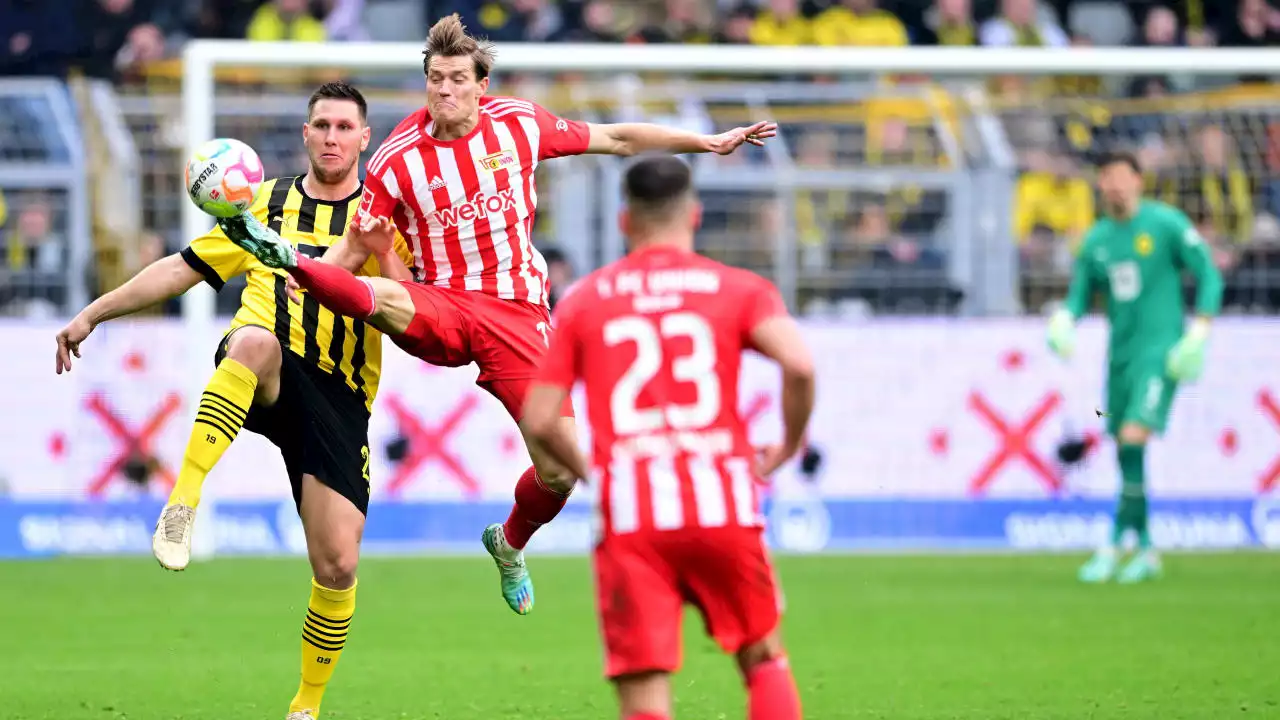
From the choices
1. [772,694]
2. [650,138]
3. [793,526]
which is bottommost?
[793,526]

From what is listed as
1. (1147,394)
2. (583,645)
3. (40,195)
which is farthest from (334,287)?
(40,195)

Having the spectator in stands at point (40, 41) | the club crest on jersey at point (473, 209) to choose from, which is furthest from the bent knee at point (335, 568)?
the spectator in stands at point (40, 41)

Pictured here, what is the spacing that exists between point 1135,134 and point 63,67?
373 inches

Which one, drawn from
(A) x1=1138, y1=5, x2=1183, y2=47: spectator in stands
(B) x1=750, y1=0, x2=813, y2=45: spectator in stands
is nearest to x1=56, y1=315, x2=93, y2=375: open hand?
(B) x1=750, y1=0, x2=813, y2=45: spectator in stands

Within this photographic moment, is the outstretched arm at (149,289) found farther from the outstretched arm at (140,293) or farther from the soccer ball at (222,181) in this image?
the soccer ball at (222,181)

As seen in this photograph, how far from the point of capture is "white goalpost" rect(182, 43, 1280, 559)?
46.1ft

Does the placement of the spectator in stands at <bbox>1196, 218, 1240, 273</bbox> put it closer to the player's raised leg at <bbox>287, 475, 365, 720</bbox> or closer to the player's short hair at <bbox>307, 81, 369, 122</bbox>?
the player's short hair at <bbox>307, 81, 369, 122</bbox>

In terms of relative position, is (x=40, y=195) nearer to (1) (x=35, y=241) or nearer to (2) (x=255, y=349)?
(1) (x=35, y=241)

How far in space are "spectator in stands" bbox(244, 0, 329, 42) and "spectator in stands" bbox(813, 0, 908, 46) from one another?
15.5 ft

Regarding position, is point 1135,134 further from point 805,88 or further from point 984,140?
point 805,88

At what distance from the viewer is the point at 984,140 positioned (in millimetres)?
15438

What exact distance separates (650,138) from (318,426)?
178 centimetres

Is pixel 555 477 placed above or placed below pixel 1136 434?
above

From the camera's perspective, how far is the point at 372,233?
689cm
